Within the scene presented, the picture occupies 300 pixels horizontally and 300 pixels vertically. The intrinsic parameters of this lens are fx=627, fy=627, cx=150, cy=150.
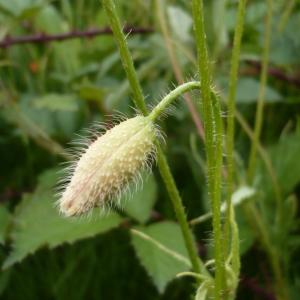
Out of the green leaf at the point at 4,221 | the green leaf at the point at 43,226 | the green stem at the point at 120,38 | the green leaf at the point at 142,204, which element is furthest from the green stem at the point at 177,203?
the green leaf at the point at 4,221

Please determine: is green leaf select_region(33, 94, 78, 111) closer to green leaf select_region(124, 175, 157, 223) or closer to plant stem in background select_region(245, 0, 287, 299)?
green leaf select_region(124, 175, 157, 223)

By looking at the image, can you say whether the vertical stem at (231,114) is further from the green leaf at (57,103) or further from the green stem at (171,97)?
the green leaf at (57,103)

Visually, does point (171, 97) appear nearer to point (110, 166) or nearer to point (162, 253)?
point (110, 166)

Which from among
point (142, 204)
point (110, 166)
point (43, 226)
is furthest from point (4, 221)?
point (110, 166)

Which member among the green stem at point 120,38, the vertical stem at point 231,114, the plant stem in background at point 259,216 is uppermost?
the green stem at point 120,38

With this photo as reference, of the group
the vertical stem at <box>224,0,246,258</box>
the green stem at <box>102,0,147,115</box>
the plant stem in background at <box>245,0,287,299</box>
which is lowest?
the plant stem in background at <box>245,0,287,299</box>

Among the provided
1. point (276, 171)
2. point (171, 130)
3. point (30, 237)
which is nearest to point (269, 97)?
point (276, 171)

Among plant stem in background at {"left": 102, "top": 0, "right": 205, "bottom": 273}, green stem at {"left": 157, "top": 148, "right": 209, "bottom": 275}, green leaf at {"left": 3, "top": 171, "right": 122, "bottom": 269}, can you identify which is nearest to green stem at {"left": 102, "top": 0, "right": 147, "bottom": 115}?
plant stem in background at {"left": 102, "top": 0, "right": 205, "bottom": 273}
